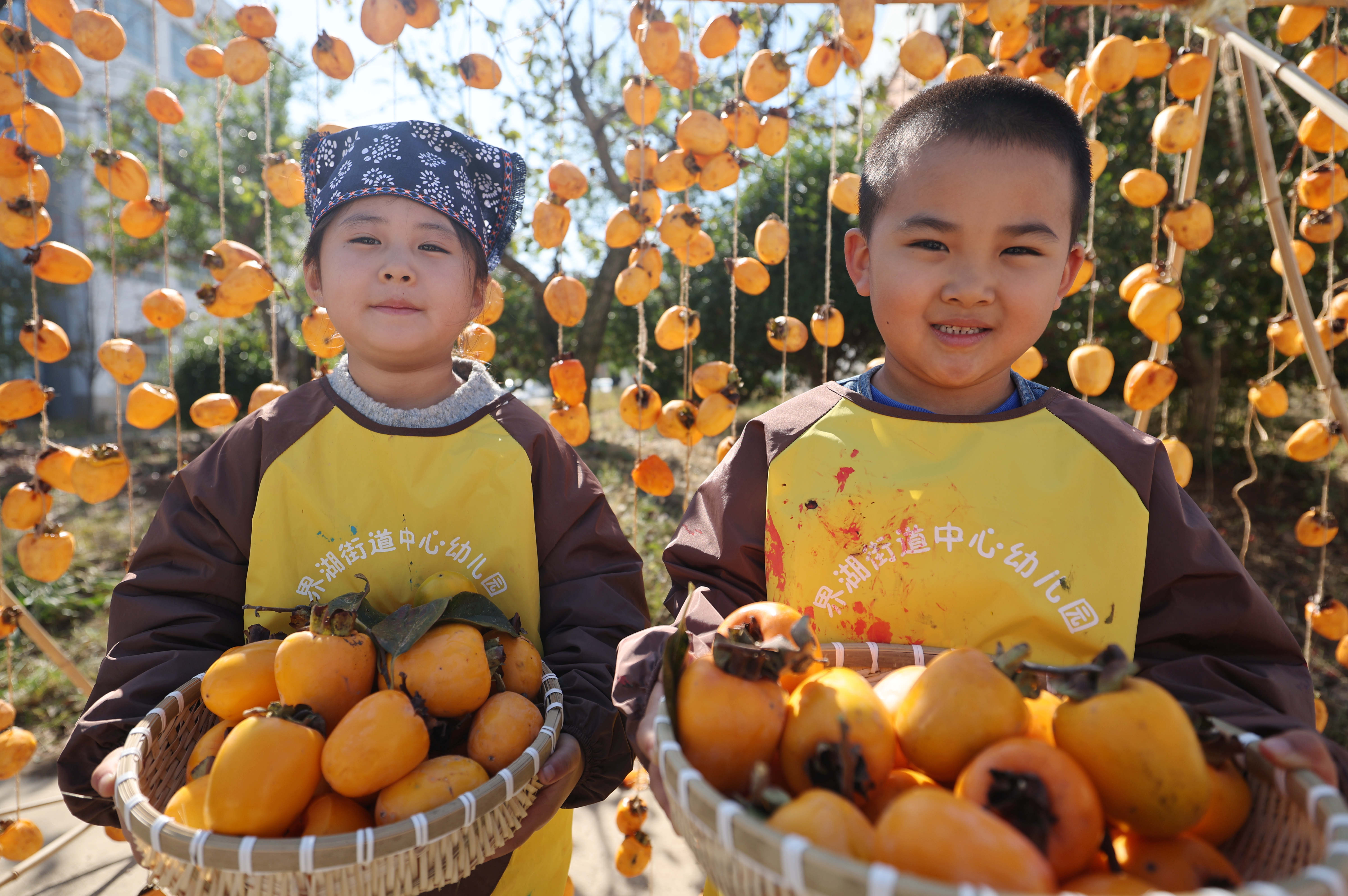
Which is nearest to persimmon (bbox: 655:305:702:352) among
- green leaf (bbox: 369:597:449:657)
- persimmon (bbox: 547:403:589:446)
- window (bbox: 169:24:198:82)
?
persimmon (bbox: 547:403:589:446)

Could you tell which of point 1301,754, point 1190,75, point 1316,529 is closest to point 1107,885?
point 1301,754

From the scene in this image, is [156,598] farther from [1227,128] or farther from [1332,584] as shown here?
[1227,128]

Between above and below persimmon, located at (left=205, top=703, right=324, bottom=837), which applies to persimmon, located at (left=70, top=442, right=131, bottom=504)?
above

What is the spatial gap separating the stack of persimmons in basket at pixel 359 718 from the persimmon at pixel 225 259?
1210mm

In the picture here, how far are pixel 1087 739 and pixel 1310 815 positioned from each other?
0.74 feet

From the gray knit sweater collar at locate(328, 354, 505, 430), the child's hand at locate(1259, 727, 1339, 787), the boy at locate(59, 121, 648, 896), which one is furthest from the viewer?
A: the gray knit sweater collar at locate(328, 354, 505, 430)

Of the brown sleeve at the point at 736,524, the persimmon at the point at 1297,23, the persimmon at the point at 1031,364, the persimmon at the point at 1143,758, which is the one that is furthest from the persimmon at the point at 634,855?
the persimmon at the point at 1297,23

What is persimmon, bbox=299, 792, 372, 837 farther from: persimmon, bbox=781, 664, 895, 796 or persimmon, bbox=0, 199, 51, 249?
persimmon, bbox=0, 199, 51, 249

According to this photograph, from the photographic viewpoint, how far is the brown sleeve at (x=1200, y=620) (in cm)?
127

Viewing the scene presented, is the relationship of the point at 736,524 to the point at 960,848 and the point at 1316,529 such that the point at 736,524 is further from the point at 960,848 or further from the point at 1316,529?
the point at 1316,529

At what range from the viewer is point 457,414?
1.79 metres

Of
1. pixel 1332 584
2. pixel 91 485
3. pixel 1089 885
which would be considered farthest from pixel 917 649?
pixel 1332 584

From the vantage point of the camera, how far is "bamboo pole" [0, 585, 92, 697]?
2230 millimetres

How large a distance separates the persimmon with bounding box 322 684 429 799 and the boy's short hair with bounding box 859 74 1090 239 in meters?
1.28
